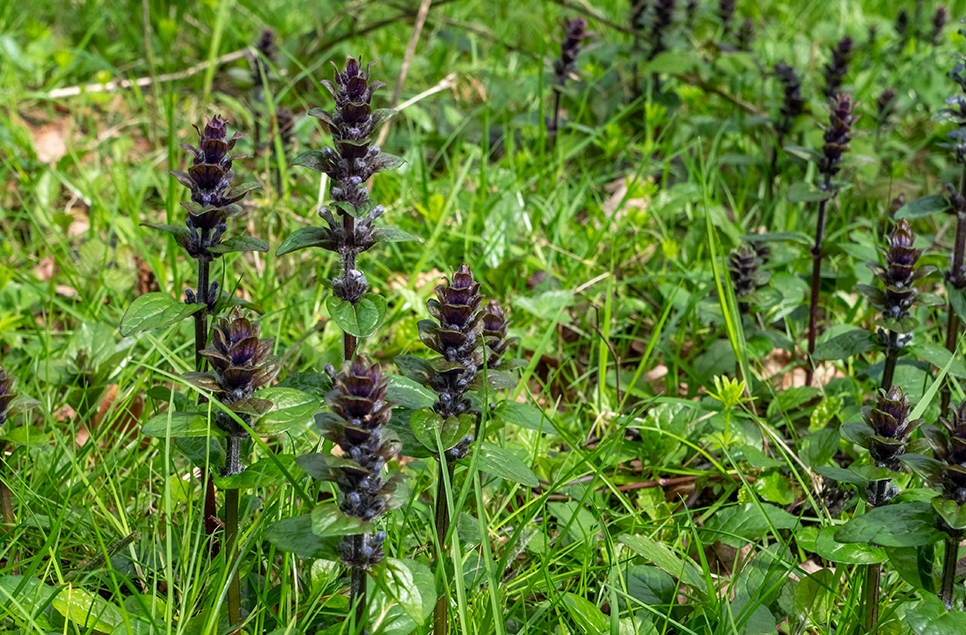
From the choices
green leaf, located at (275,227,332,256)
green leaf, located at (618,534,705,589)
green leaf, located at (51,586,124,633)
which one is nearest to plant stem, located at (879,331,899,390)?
green leaf, located at (618,534,705,589)

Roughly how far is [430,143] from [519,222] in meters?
0.85

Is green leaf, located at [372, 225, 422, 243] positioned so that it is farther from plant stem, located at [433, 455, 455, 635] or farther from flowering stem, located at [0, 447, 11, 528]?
flowering stem, located at [0, 447, 11, 528]

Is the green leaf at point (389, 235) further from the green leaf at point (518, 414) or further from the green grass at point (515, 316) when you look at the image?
the green leaf at point (518, 414)

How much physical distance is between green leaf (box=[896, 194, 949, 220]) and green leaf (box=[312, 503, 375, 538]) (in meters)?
1.87

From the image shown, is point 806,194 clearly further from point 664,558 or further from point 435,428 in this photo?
point 435,428

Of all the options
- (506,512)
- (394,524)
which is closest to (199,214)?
(394,524)

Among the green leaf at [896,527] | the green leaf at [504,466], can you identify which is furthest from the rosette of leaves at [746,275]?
the green leaf at [504,466]

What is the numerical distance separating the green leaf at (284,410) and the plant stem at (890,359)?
1.53 metres

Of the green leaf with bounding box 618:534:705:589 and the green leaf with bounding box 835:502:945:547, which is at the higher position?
the green leaf with bounding box 835:502:945:547

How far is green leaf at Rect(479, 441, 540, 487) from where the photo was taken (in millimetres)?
1703

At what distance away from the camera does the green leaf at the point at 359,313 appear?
180 cm

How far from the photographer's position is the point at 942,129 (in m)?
4.39

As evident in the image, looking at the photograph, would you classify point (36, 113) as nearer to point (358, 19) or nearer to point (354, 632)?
point (358, 19)

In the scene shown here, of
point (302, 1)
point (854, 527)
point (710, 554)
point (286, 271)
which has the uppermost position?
point (302, 1)
